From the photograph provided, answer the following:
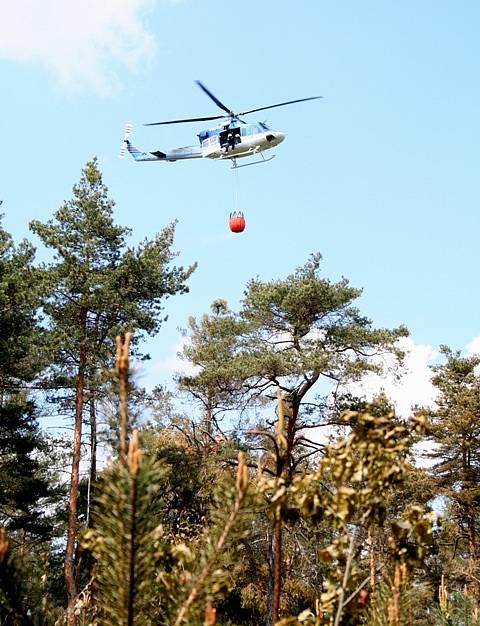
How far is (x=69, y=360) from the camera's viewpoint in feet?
65.7

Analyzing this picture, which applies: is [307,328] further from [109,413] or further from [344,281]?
[109,413]

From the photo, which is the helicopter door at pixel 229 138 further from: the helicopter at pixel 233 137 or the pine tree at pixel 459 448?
the pine tree at pixel 459 448

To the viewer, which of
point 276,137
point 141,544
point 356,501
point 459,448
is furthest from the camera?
point 459,448

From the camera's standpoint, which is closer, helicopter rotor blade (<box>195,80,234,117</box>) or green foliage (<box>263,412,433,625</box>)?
green foliage (<box>263,412,433,625</box>)

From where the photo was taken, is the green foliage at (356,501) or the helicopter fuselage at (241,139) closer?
the green foliage at (356,501)

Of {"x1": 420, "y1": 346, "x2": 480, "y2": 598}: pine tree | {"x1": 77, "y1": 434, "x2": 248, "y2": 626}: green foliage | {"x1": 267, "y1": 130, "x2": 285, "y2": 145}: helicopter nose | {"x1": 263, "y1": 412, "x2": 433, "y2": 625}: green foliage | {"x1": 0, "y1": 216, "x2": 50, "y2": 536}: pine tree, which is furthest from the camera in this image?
{"x1": 420, "y1": 346, "x2": 480, "y2": 598}: pine tree

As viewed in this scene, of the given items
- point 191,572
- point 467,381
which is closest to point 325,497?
point 191,572

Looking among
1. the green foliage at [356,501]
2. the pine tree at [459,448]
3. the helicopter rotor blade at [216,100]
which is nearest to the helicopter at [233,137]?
the helicopter rotor blade at [216,100]

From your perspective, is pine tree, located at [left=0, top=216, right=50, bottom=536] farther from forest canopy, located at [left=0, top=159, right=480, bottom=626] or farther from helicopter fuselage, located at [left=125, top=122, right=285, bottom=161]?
helicopter fuselage, located at [left=125, top=122, right=285, bottom=161]

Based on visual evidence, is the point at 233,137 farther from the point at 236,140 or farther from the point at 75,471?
the point at 75,471

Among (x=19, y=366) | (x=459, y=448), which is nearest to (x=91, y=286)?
(x=19, y=366)

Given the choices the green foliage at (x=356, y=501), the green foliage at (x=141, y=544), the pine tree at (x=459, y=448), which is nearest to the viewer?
the green foliage at (x=141, y=544)

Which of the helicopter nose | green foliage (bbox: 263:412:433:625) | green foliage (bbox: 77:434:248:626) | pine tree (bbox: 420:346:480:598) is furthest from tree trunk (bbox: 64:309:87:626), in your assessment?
green foliage (bbox: 77:434:248:626)

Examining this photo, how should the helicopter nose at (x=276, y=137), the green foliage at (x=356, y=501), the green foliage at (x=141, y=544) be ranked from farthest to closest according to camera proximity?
the helicopter nose at (x=276, y=137) < the green foliage at (x=356, y=501) < the green foliage at (x=141, y=544)
